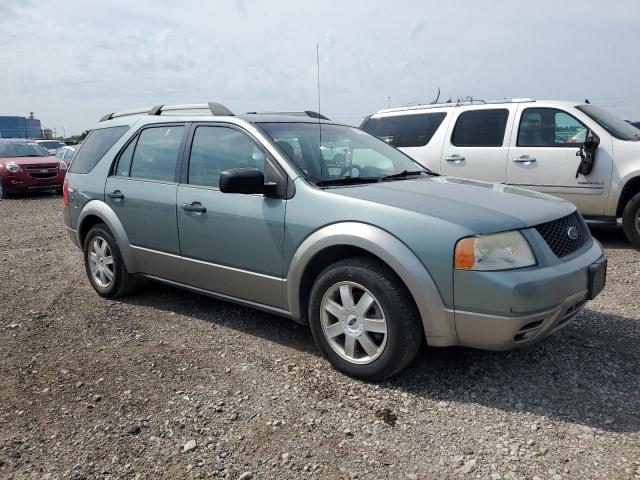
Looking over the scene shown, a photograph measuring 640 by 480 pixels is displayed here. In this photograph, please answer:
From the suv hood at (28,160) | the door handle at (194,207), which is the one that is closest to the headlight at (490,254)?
the door handle at (194,207)

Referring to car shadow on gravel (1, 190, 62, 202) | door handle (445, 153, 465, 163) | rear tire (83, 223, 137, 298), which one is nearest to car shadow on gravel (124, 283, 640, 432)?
rear tire (83, 223, 137, 298)

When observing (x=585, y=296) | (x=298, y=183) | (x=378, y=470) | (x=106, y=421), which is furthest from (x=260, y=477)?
(x=585, y=296)

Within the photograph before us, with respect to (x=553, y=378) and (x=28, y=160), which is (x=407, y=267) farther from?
(x=28, y=160)

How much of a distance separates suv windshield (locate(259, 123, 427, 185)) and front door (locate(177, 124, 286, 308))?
0.78 feet

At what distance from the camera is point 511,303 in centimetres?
290

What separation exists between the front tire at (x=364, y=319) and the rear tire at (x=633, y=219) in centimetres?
452

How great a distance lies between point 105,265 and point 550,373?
3.91 meters

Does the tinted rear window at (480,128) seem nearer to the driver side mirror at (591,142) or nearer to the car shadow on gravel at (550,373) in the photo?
the driver side mirror at (591,142)

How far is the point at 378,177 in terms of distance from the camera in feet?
13.3

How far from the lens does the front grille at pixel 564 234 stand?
3215mm

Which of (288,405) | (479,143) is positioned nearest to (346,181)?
(288,405)

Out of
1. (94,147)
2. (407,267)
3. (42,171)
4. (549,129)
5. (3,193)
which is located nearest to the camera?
(407,267)

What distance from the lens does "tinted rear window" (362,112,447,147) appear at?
7910 mm

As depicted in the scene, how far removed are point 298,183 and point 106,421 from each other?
1.84 meters
